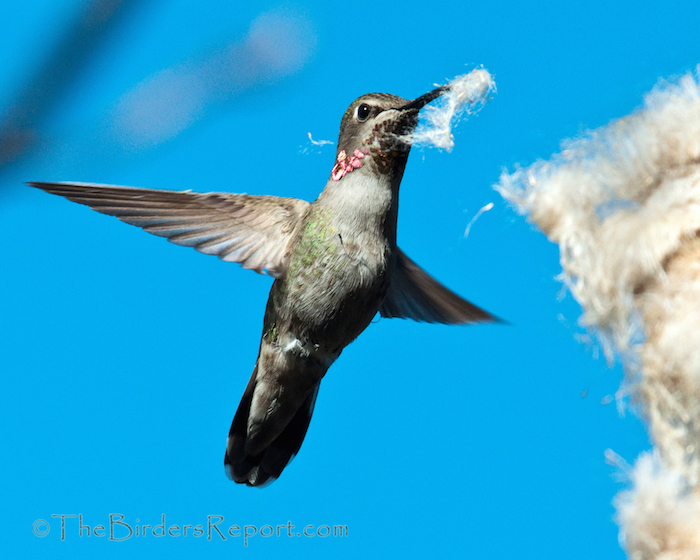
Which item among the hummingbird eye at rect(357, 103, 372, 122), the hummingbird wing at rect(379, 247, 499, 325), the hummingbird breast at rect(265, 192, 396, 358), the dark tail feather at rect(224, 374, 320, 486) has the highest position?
the hummingbird eye at rect(357, 103, 372, 122)

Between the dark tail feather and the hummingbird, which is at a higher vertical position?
the hummingbird

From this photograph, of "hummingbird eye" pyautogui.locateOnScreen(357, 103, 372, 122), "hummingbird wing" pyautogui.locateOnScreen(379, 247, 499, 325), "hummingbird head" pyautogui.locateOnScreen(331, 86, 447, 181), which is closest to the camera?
"hummingbird head" pyautogui.locateOnScreen(331, 86, 447, 181)

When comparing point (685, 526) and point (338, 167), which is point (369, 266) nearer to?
point (338, 167)

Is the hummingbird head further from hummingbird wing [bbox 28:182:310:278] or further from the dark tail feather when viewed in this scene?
the dark tail feather

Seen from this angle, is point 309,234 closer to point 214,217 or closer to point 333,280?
point 333,280

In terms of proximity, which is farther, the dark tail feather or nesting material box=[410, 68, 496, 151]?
the dark tail feather

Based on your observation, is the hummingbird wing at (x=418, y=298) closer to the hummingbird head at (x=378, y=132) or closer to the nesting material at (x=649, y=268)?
the hummingbird head at (x=378, y=132)

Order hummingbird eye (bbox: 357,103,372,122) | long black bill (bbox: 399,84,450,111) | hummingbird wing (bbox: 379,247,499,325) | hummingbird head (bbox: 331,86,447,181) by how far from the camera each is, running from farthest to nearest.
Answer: hummingbird wing (bbox: 379,247,499,325)
hummingbird eye (bbox: 357,103,372,122)
hummingbird head (bbox: 331,86,447,181)
long black bill (bbox: 399,84,450,111)

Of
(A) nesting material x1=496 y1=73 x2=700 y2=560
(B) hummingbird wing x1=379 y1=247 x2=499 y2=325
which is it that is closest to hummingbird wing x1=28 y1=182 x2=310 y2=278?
(B) hummingbird wing x1=379 y1=247 x2=499 y2=325
